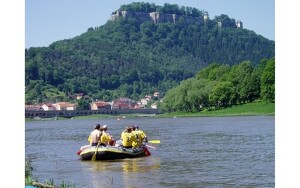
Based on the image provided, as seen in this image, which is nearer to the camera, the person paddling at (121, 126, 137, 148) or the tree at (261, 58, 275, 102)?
the person paddling at (121, 126, 137, 148)

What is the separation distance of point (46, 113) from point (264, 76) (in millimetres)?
13227

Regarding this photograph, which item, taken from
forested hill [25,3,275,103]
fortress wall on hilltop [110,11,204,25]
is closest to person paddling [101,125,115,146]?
forested hill [25,3,275,103]

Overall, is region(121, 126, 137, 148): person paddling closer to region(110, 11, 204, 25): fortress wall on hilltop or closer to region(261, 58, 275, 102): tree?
region(261, 58, 275, 102): tree

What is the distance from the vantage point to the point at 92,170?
12.0 m

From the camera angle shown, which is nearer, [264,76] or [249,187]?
[249,187]

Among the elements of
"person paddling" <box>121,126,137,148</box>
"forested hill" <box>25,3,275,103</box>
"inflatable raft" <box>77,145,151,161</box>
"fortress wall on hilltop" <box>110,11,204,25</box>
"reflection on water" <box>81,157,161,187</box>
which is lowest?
"reflection on water" <box>81,157,161,187</box>

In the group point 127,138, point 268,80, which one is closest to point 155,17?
point 268,80

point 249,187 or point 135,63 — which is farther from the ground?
point 135,63

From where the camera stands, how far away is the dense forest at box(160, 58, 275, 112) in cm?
3881

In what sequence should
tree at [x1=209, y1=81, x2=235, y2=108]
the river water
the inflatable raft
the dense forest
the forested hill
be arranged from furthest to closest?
1. the forested hill
2. tree at [x1=209, y1=81, x2=235, y2=108]
3. the dense forest
4. the inflatable raft
5. the river water

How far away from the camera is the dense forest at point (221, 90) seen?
127 ft

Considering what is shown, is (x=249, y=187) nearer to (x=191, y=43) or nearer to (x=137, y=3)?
(x=191, y=43)

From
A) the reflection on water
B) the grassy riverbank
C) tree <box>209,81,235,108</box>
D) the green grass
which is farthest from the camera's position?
tree <box>209,81,235,108</box>
